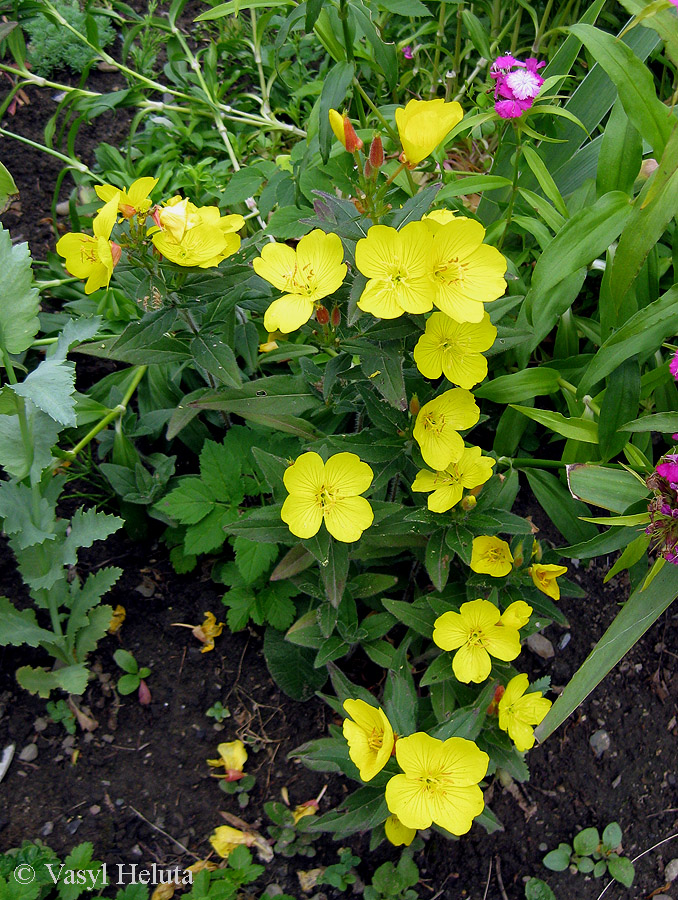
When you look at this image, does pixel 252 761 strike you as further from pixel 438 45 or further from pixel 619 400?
pixel 438 45

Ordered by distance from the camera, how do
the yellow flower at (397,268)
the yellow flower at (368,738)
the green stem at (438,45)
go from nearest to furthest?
the yellow flower at (397,268) < the yellow flower at (368,738) < the green stem at (438,45)

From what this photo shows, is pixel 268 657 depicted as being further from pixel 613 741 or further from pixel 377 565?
pixel 613 741

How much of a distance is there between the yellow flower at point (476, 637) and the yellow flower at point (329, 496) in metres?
0.27

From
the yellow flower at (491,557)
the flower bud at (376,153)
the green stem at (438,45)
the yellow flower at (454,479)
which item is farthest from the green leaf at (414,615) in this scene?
the green stem at (438,45)

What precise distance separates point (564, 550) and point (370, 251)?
0.69 metres

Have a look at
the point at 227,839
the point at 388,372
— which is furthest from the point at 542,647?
the point at 388,372

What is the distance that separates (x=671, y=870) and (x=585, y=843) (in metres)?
A: 0.21

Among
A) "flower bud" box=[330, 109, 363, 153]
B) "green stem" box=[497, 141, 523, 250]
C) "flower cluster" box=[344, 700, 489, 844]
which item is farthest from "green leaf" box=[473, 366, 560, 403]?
"flower cluster" box=[344, 700, 489, 844]

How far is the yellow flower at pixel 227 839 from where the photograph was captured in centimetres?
138

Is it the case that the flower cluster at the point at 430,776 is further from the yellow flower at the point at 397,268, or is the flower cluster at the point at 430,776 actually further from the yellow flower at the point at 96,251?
the yellow flower at the point at 96,251

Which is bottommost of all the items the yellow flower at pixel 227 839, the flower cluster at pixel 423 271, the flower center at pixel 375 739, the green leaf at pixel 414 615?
the yellow flower at pixel 227 839

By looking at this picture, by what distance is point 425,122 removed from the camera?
3.08 ft

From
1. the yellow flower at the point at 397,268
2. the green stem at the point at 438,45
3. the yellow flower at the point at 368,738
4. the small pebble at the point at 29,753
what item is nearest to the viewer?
the yellow flower at the point at 397,268

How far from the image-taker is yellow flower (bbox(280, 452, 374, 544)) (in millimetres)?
1105
